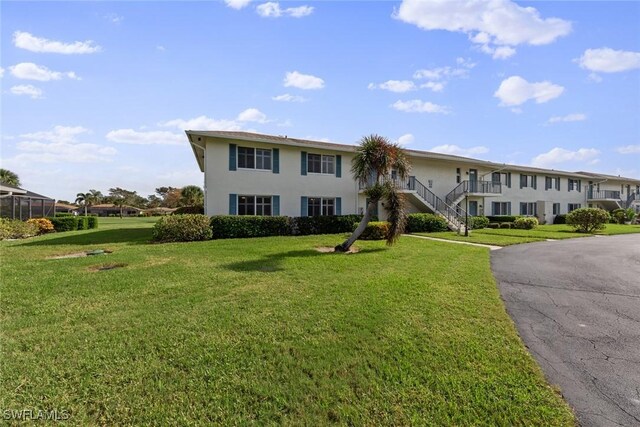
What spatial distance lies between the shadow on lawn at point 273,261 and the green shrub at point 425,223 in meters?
9.14

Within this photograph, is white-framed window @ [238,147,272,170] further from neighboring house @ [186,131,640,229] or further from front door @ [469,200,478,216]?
front door @ [469,200,478,216]

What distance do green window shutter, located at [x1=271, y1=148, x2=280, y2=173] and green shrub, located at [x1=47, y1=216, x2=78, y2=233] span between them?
14843 mm

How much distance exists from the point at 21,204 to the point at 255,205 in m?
16.4

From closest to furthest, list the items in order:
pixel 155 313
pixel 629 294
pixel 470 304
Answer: pixel 155 313, pixel 470 304, pixel 629 294

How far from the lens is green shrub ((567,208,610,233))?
71.2 feet

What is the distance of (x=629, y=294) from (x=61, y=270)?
44.6 feet

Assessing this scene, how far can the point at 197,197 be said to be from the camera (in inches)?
1794

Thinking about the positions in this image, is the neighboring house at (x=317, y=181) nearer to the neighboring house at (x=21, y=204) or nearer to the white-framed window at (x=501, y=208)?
the white-framed window at (x=501, y=208)

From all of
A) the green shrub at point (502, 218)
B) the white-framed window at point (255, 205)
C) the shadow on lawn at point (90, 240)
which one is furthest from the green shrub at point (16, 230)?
the green shrub at point (502, 218)

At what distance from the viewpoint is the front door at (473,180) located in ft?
84.0

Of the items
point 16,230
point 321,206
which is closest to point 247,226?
point 321,206

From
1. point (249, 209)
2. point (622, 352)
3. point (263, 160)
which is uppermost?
point (263, 160)

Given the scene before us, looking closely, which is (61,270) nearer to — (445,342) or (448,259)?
(445,342)

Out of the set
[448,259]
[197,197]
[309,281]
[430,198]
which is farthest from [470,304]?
[197,197]
